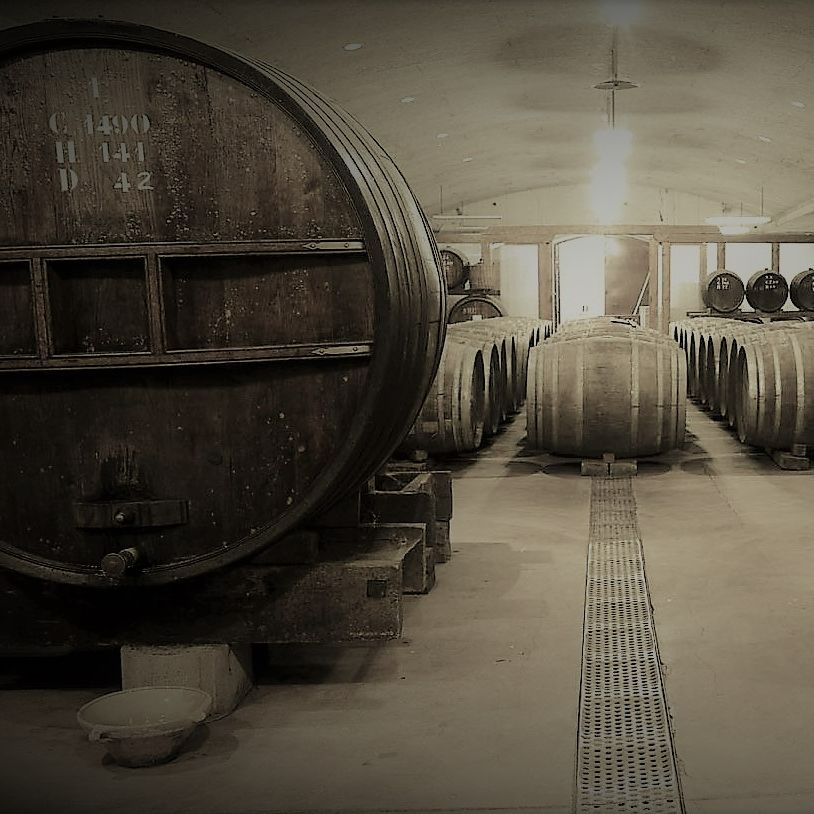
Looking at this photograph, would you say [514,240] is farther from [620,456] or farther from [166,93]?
[166,93]

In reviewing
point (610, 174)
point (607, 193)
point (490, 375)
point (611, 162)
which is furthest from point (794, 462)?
point (607, 193)

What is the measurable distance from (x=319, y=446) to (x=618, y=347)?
4509mm

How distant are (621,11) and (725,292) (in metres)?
8.40

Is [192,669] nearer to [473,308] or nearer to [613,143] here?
[613,143]

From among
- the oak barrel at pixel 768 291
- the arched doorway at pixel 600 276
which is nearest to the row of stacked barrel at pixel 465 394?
the oak barrel at pixel 768 291

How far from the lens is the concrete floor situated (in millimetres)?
2619

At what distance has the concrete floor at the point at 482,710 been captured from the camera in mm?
2619

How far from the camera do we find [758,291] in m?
16.1

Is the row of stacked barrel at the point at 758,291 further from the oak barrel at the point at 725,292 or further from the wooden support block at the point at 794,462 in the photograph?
the wooden support block at the point at 794,462

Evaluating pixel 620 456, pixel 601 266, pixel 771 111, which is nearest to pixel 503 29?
pixel 620 456

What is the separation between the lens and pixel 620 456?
7285mm

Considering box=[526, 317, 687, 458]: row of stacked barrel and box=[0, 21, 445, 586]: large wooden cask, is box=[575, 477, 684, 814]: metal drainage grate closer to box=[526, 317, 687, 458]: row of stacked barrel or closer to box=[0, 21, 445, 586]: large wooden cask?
box=[0, 21, 445, 586]: large wooden cask

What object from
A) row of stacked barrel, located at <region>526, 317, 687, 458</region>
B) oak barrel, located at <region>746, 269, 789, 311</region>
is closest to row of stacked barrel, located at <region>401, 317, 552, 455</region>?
row of stacked barrel, located at <region>526, 317, 687, 458</region>

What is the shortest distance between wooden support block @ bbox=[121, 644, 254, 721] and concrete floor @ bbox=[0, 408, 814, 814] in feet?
0.26
